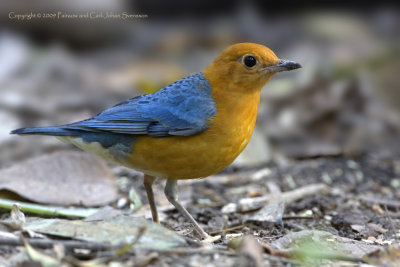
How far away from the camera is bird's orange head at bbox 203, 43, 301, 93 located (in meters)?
5.18

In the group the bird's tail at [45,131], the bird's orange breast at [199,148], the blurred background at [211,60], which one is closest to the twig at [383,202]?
the blurred background at [211,60]

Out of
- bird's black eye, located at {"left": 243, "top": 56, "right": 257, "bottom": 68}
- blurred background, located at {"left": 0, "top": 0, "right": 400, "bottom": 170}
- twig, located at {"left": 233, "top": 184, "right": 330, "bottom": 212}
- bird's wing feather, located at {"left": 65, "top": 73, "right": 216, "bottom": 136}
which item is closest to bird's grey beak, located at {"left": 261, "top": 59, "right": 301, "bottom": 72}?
bird's black eye, located at {"left": 243, "top": 56, "right": 257, "bottom": 68}

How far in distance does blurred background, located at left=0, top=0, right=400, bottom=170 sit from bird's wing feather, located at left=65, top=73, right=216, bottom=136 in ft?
8.09

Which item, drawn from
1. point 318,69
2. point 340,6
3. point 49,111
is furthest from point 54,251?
point 340,6

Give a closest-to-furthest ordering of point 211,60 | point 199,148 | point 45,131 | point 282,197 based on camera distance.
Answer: point 199,148 → point 45,131 → point 282,197 → point 211,60

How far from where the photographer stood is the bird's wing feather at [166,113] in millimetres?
4961

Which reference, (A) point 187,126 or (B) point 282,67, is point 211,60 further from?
(A) point 187,126

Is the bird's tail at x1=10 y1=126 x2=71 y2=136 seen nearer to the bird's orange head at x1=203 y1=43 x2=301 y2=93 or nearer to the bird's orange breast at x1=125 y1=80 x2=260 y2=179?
the bird's orange breast at x1=125 y1=80 x2=260 y2=179

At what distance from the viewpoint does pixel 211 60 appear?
12.4 metres

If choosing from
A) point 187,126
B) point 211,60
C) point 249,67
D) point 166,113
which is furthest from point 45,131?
point 211,60

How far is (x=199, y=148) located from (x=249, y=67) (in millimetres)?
912

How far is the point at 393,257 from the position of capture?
381 centimetres

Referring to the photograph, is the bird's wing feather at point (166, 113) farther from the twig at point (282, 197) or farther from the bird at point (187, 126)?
the twig at point (282, 197)

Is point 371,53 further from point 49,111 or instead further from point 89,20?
point 49,111
